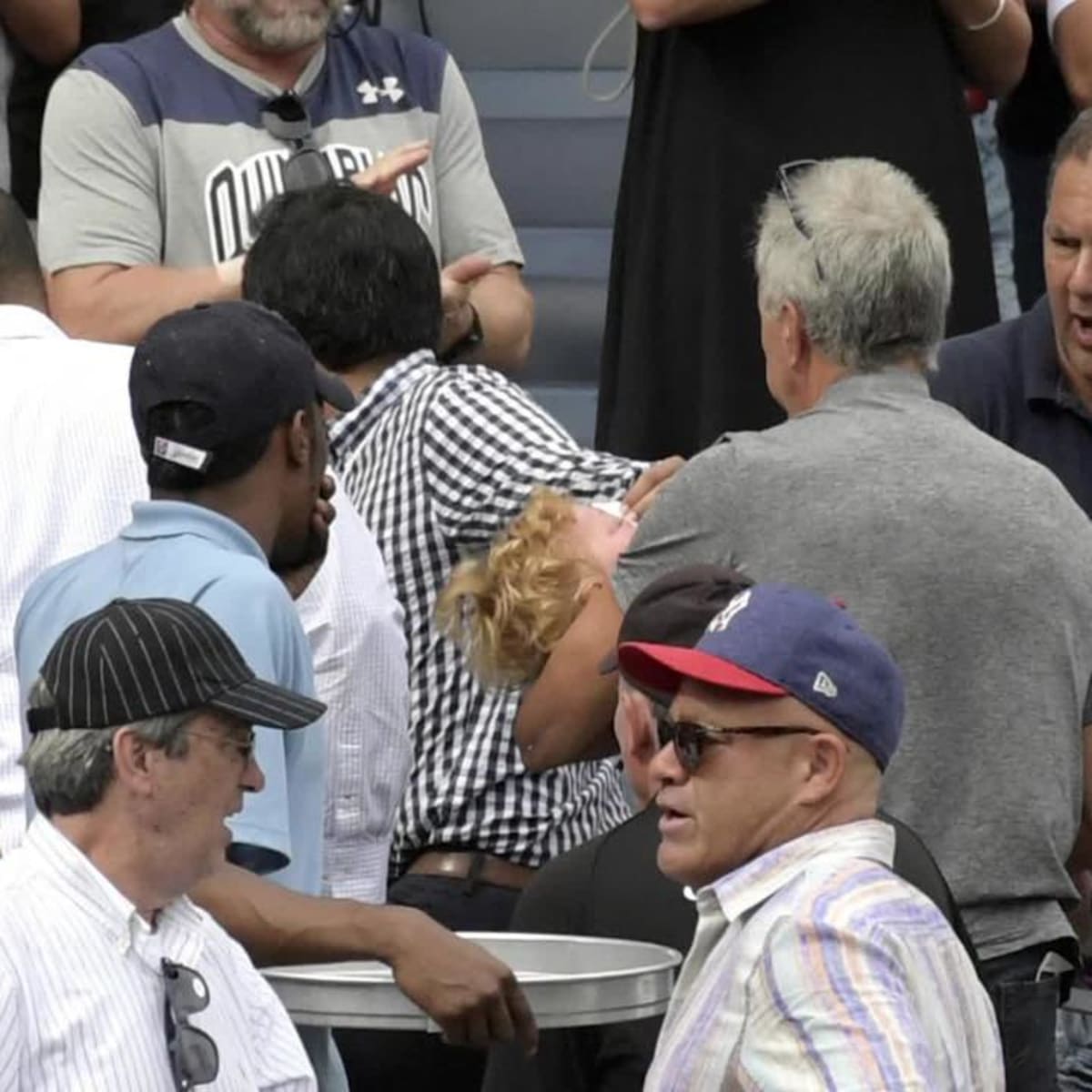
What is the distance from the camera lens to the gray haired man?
463 centimetres

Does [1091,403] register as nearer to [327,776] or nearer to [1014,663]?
[1014,663]

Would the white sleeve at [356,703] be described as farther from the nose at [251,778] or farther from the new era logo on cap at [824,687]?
the new era logo on cap at [824,687]

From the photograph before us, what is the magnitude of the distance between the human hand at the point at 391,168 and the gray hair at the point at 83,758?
253 centimetres

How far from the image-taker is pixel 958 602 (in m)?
4.65

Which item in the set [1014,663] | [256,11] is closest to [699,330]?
[256,11]

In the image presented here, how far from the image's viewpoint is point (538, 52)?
9219 mm

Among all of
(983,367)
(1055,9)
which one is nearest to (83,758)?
(983,367)

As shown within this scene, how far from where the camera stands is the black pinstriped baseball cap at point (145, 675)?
12.0 feet

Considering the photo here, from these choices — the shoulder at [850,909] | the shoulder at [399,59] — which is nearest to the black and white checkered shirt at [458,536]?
the shoulder at [850,909]

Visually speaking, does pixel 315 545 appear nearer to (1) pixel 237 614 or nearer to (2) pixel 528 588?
(1) pixel 237 614

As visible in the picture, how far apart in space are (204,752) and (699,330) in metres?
2.96

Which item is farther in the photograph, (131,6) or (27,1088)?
(131,6)

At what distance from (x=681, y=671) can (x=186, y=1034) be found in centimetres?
66

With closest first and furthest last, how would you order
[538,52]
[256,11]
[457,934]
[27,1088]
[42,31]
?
[27,1088]
[457,934]
[256,11]
[42,31]
[538,52]
